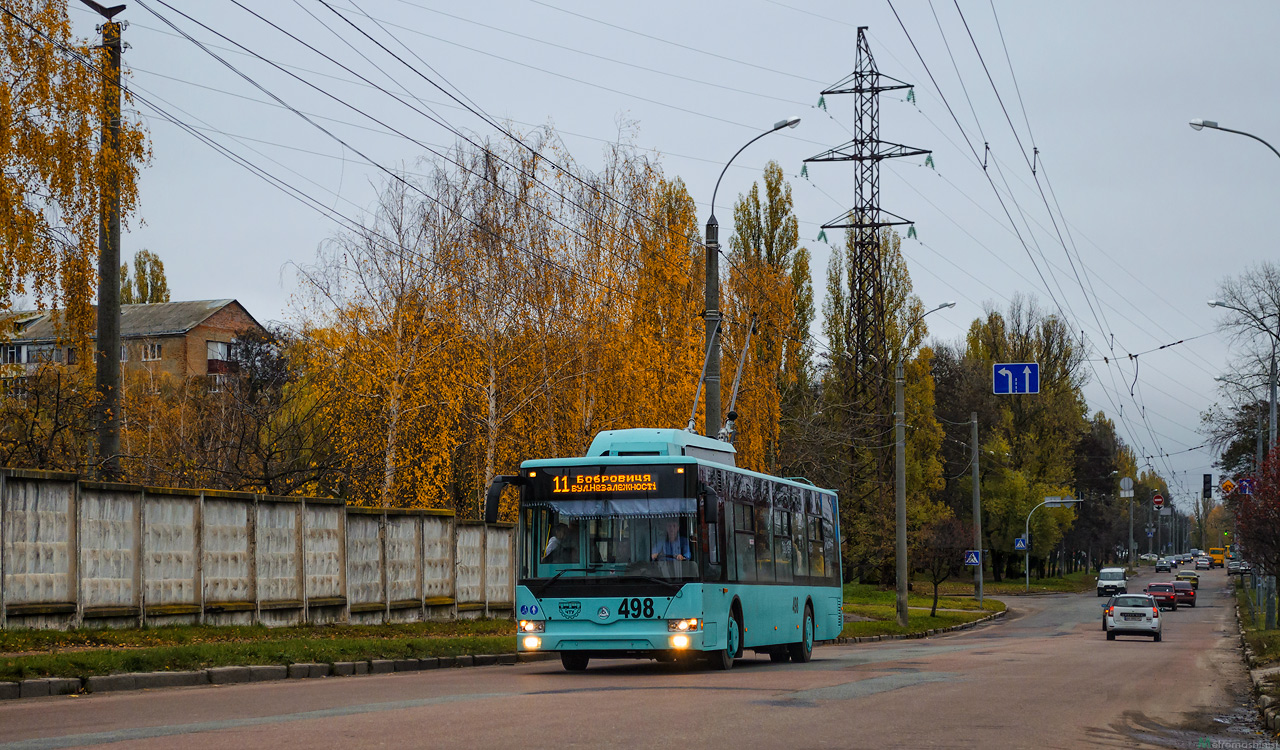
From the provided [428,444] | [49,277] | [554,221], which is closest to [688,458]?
[49,277]

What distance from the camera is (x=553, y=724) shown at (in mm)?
10742

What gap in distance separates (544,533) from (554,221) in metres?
18.3

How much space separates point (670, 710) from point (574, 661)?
7.62 metres

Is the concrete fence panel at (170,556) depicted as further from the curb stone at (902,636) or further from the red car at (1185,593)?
the red car at (1185,593)

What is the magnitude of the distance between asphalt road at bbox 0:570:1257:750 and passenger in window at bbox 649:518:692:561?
5.42 feet

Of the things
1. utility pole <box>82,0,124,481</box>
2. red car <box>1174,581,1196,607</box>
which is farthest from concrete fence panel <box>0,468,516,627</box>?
red car <box>1174,581,1196,607</box>

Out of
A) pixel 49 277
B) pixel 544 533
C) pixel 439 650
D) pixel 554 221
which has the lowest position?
pixel 439 650

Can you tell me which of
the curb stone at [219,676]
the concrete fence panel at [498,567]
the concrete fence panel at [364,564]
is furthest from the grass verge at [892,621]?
the curb stone at [219,676]

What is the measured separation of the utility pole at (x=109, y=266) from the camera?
1916cm

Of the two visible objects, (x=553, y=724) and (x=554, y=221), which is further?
(x=554, y=221)

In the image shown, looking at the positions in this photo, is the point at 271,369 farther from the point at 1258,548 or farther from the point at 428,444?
the point at 1258,548

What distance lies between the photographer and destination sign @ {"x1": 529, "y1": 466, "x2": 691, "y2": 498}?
18531 millimetres

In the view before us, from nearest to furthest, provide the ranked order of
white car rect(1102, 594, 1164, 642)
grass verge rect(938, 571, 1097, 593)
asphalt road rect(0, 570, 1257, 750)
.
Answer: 1. asphalt road rect(0, 570, 1257, 750)
2. white car rect(1102, 594, 1164, 642)
3. grass verge rect(938, 571, 1097, 593)

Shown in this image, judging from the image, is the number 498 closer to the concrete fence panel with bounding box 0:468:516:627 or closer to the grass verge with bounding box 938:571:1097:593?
the concrete fence panel with bounding box 0:468:516:627
